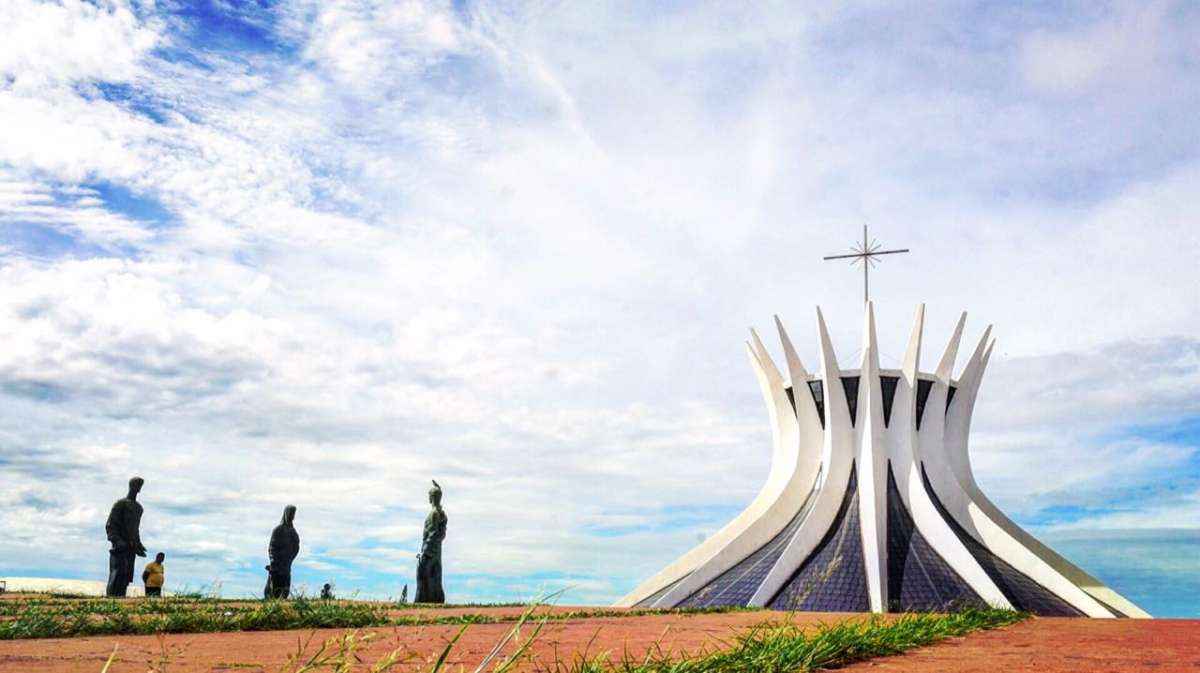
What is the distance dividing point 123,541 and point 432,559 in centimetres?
582

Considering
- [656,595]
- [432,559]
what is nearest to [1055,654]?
[432,559]

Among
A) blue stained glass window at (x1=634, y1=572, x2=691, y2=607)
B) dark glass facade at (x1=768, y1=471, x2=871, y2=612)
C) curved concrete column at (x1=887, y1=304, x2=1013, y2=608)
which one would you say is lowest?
blue stained glass window at (x1=634, y1=572, x2=691, y2=607)

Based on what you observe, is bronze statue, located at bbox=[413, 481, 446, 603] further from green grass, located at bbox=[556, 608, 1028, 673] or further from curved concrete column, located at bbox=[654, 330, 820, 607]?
green grass, located at bbox=[556, 608, 1028, 673]

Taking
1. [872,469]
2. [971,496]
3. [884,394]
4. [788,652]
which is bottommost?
[788,652]

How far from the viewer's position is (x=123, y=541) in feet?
55.2

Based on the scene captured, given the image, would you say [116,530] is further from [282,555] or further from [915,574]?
[915,574]

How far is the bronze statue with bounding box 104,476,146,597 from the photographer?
656 inches

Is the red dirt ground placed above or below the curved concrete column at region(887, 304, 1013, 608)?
below

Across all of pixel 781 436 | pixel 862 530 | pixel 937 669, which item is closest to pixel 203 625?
pixel 937 669

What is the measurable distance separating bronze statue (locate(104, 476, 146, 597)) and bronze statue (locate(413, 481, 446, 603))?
5.35 metres

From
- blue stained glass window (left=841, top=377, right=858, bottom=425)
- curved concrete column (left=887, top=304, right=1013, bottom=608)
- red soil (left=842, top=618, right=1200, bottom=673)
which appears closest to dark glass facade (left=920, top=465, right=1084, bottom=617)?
curved concrete column (left=887, top=304, right=1013, bottom=608)

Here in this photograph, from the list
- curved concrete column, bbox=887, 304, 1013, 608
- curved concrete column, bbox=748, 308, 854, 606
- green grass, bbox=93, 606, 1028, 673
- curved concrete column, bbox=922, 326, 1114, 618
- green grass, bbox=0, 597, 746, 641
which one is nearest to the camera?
green grass, bbox=93, 606, 1028, 673

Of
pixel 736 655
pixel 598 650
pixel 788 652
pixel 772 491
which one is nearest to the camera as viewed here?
pixel 736 655

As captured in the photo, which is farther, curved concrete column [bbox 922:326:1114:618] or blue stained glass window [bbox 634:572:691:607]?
blue stained glass window [bbox 634:572:691:607]
